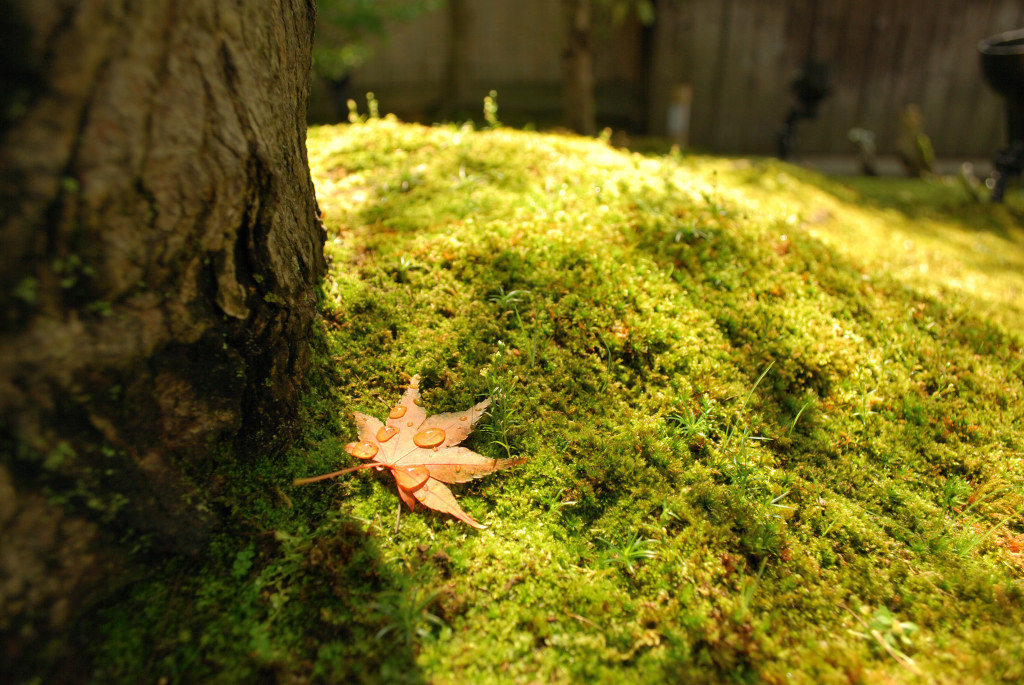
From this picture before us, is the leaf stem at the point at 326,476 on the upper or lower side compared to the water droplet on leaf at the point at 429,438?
lower

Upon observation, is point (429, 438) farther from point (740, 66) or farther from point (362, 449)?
point (740, 66)

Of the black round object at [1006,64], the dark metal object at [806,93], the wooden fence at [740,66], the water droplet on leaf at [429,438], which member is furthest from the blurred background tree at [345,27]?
the water droplet on leaf at [429,438]

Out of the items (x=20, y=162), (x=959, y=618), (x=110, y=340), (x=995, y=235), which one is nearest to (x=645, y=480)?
(x=959, y=618)

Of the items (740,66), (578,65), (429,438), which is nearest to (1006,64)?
(740,66)

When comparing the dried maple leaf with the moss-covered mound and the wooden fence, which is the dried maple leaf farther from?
the wooden fence

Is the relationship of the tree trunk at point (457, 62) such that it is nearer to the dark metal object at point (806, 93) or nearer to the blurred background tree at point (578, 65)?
the blurred background tree at point (578, 65)

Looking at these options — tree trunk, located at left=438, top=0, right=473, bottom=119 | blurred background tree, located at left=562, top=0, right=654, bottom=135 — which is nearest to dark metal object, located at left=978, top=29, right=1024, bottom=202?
blurred background tree, located at left=562, top=0, right=654, bottom=135
